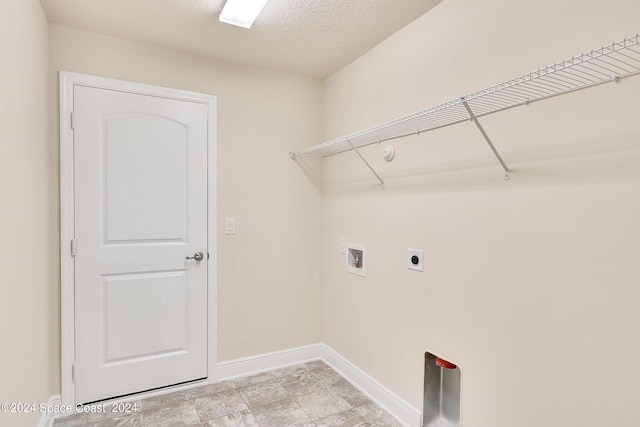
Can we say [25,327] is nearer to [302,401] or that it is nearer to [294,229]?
[302,401]

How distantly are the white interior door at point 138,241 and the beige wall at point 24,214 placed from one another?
8.1 inches

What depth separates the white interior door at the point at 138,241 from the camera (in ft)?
7.34

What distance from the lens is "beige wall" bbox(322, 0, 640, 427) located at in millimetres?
1209

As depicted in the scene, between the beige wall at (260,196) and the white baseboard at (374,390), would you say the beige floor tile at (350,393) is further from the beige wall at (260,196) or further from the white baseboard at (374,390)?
the beige wall at (260,196)

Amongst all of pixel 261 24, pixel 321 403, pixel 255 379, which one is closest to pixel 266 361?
pixel 255 379

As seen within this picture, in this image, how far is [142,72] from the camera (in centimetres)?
238

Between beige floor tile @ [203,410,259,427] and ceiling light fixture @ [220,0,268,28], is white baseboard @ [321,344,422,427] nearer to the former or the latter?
beige floor tile @ [203,410,259,427]

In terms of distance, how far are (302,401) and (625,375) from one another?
1.77 meters

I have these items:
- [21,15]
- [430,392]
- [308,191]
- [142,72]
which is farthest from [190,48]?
[430,392]

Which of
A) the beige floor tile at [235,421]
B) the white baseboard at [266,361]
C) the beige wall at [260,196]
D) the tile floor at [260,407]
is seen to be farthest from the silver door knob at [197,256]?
the beige floor tile at [235,421]

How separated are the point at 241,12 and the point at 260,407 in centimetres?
239

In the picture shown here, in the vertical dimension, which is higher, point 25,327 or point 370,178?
point 370,178

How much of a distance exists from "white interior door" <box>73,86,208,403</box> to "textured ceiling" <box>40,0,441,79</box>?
399mm

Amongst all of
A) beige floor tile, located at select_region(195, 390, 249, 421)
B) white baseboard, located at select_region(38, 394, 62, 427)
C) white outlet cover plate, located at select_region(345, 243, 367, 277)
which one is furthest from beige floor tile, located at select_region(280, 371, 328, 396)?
white baseboard, located at select_region(38, 394, 62, 427)
